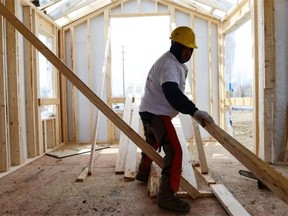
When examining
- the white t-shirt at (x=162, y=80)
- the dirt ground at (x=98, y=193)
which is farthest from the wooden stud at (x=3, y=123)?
the white t-shirt at (x=162, y=80)

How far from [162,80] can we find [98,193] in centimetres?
136

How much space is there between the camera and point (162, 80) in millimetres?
2055

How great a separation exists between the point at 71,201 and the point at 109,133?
3.66 m

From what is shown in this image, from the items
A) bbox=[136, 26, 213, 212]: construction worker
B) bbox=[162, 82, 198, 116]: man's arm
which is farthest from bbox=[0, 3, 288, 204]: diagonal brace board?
bbox=[162, 82, 198, 116]: man's arm

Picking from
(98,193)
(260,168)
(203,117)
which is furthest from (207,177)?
(260,168)

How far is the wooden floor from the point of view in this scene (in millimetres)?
2338

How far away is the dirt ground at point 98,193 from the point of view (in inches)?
92.0

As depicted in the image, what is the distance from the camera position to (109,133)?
6223 millimetres

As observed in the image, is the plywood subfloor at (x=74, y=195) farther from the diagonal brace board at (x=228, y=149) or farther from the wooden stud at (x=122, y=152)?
the diagonal brace board at (x=228, y=149)

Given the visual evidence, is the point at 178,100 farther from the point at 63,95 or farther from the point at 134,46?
the point at 63,95

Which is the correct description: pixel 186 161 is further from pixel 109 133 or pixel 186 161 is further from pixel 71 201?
pixel 109 133

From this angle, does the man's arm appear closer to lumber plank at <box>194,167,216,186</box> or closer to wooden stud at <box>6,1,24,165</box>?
lumber plank at <box>194,167,216,186</box>

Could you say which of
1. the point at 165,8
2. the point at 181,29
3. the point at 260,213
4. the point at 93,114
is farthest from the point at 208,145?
the point at 181,29

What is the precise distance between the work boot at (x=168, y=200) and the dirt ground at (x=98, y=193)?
0.05 m
